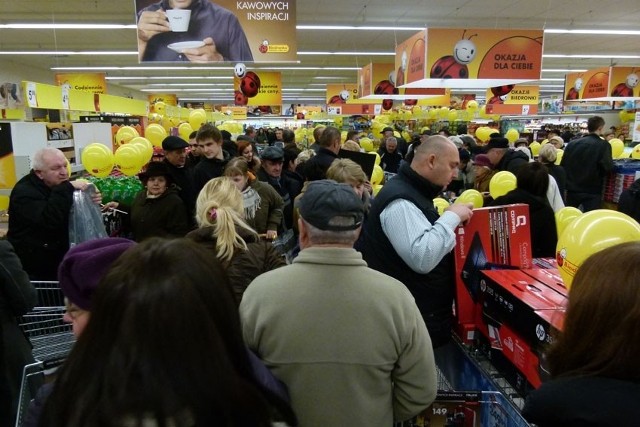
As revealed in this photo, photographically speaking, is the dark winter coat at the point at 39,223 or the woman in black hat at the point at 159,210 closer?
the dark winter coat at the point at 39,223

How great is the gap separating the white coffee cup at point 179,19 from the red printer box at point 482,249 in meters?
4.68

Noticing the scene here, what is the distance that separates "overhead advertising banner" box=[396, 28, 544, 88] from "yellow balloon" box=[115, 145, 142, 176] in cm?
430

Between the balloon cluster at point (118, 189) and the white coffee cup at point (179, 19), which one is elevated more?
the white coffee cup at point (179, 19)

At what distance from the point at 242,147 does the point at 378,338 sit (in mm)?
4258

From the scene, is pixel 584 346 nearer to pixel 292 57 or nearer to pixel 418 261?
pixel 418 261

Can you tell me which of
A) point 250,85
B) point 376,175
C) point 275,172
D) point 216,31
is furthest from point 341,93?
point 275,172

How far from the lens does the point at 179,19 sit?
562 centimetres

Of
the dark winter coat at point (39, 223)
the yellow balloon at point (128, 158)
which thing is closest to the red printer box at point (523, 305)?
the dark winter coat at point (39, 223)

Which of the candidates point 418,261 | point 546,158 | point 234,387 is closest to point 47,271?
point 418,261

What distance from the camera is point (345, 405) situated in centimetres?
150

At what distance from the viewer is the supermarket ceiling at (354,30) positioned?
9769 mm

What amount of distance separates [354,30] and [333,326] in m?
11.7

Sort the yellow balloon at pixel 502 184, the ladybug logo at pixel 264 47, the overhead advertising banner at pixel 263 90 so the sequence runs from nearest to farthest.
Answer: the yellow balloon at pixel 502 184 < the ladybug logo at pixel 264 47 < the overhead advertising banner at pixel 263 90

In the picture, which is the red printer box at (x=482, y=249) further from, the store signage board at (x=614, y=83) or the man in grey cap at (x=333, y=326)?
the store signage board at (x=614, y=83)
